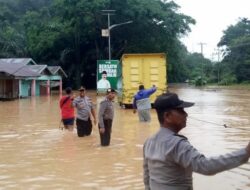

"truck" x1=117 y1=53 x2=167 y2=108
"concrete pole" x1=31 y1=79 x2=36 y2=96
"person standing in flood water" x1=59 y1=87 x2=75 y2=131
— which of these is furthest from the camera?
"concrete pole" x1=31 y1=79 x2=36 y2=96

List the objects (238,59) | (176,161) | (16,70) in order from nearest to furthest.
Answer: (176,161) → (16,70) → (238,59)

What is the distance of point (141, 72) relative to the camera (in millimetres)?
25484

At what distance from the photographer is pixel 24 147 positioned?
12.0 meters

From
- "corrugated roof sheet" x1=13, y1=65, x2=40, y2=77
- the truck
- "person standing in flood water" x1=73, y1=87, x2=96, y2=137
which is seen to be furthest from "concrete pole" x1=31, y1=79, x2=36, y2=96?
"person standing in flood water" x1=73, y1=87, x2=96, y2=137

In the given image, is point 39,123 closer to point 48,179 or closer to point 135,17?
point 48,179

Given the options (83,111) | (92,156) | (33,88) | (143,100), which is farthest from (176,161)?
(33,88)

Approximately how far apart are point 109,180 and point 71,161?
6.61 ft

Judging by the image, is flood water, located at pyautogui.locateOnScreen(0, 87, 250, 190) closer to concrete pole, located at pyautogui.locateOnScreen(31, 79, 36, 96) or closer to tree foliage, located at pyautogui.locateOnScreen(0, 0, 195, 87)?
concrete pole, located at pyautogui.locateOnScreen(31, 79, 36, 96)

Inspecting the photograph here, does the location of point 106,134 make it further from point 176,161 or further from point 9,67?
point 9,67

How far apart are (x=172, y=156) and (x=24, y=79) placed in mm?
43939

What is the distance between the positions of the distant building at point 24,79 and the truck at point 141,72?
1703 centimetres

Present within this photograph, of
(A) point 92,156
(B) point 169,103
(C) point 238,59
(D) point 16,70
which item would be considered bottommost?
(A) point 92,156

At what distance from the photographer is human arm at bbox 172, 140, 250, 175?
2.91m

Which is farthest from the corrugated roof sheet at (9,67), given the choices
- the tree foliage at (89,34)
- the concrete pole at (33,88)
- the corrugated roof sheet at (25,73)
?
the tree foliage at (89,34)
